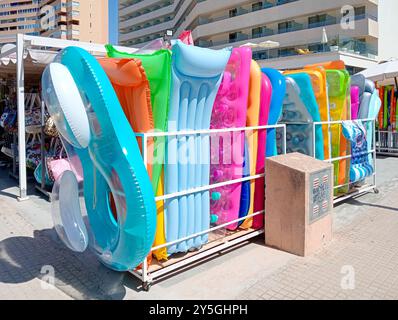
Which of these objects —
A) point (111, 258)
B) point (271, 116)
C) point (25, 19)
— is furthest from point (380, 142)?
point (25, 19)

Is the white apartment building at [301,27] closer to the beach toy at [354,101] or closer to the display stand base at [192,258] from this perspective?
the beach toy at [354,101]

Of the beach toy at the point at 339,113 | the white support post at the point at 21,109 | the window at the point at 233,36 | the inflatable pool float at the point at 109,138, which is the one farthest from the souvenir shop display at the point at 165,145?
the window at the point at 233,36

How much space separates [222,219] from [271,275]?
87 cm

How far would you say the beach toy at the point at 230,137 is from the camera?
4168 millimetres

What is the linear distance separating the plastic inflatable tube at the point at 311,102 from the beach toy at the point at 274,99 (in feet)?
1.70

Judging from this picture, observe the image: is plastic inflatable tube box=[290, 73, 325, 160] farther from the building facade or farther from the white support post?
the building facade

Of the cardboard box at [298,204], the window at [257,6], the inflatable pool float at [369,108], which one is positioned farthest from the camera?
the window at [257,6]

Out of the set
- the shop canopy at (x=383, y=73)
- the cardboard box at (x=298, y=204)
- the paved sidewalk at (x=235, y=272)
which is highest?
the shop canopy at (x=383, y=73)

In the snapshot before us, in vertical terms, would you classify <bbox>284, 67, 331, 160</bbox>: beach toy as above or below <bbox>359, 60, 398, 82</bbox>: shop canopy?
below

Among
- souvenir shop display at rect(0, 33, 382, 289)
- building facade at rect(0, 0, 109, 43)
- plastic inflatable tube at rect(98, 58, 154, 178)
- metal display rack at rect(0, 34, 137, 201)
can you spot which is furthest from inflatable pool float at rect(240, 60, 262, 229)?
building facade at rect(0, 0, 109, 43)

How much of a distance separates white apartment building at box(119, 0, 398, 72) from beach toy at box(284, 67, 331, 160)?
19618 mm

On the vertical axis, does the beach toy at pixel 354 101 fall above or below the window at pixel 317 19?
below

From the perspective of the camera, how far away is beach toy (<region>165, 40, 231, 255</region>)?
3.38 meters

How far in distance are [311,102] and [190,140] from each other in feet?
7.49
